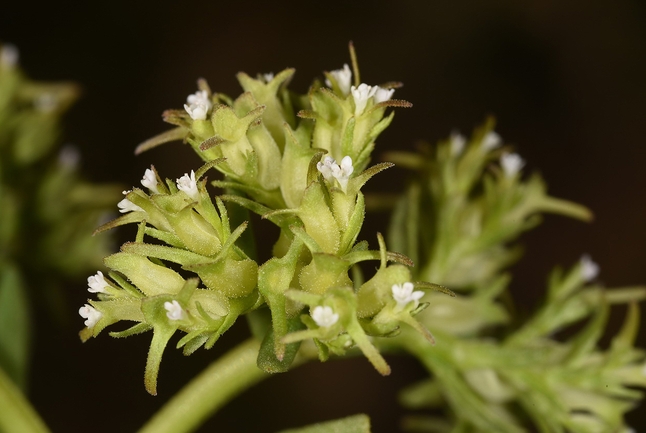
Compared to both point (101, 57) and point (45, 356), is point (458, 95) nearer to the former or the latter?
point (101, 57)

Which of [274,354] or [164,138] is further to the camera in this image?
[164,138]

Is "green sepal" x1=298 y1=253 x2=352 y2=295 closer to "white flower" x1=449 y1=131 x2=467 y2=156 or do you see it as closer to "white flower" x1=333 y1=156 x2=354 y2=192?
"white flower" x1=333 y1=156 x2=354 y2=192

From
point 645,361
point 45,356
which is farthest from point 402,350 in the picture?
point 45,356

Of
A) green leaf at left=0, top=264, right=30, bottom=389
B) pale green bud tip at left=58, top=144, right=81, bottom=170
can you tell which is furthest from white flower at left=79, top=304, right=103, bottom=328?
pale green bud tip at left=58, top=144, right=81, bottom=170

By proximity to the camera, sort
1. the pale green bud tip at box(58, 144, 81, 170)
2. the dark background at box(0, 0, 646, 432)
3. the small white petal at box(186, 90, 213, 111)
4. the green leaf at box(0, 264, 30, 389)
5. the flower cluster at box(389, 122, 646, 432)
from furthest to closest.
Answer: the dark background at box(0, 0, 646, 432) < the pale green bud tip at box(58, 144, 81, 170) < the green leaf at box(0, 264, 30, 389) < the flower cluster at box(389, 122, 646, 432) < the small white petal at box(186, 90, 213, 111)

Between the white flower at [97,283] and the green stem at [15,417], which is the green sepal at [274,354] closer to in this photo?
the white flower at [97,283]

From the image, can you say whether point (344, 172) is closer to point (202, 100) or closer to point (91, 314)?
point (202, 100)

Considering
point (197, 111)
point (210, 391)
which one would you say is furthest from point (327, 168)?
point (210, 391)
